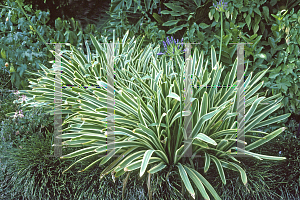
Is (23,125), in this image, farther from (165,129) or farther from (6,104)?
(165,129)

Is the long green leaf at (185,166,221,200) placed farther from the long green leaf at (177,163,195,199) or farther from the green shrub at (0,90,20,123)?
the green shrub at (0,90,20,123)

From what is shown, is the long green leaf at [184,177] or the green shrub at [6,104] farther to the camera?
the green shrub at [6,104]

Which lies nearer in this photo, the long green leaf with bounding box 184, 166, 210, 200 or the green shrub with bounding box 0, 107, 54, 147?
the long green leaf with bounding box 184, 166, 210, 200

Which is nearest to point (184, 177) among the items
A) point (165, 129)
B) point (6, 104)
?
point (165, 129)

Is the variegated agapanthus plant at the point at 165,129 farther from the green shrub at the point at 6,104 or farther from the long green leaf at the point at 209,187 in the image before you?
the green shrub at the point at 6,104

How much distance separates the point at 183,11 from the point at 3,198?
2.79 meters

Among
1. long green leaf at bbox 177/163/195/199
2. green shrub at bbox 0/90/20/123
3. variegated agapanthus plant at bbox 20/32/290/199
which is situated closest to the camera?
long green leaf at bbox 177/163/195/199

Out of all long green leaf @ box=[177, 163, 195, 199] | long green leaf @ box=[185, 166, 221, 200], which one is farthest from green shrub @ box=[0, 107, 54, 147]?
long green leaf @ box=[185, 166, 221, 200]

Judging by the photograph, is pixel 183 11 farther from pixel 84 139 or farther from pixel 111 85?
pixel 84 139

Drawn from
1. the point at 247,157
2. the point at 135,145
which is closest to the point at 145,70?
the point at 135,145

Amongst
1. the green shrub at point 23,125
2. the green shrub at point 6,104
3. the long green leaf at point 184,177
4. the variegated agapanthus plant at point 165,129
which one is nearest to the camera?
the long green leaf at point 184,177

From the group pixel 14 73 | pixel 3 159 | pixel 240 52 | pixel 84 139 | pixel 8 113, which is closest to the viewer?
pixel 84 139

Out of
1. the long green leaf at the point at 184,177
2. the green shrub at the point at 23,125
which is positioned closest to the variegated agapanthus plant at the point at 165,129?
the long green leaf at the point at 184,177

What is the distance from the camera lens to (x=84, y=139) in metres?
2.18
